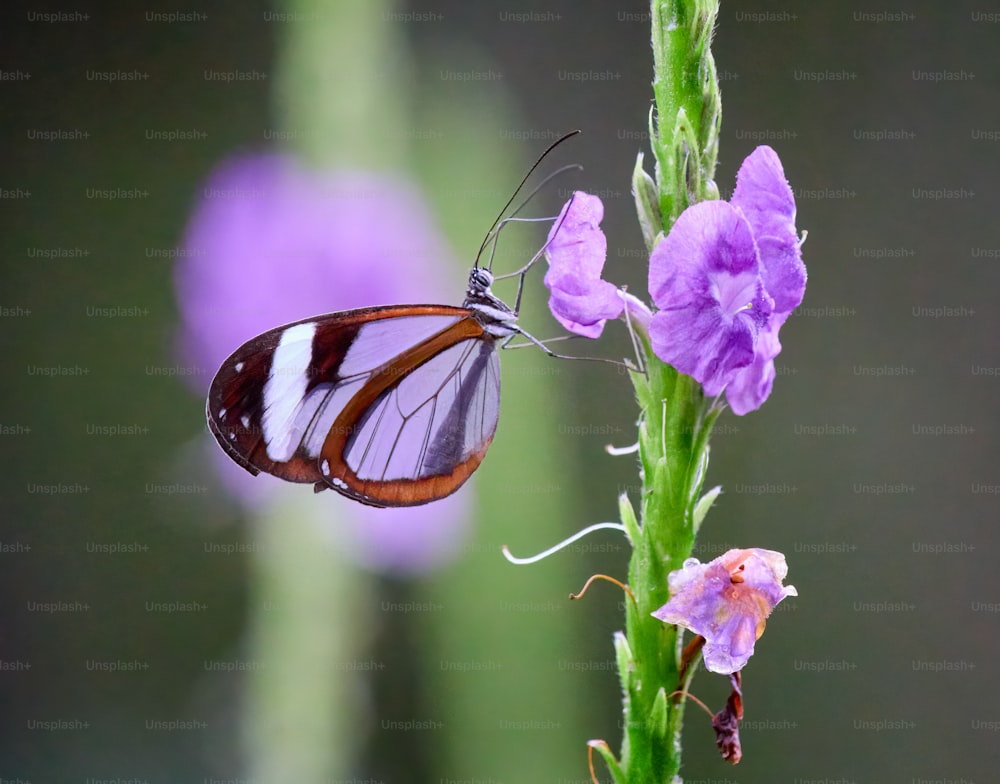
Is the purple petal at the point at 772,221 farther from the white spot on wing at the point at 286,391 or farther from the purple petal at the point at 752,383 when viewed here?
the white spot on wing at the point at 286,391

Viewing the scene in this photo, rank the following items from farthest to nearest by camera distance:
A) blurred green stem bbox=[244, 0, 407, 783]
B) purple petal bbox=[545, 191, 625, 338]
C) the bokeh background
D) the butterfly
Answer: the bokeh background
blurred green stem bbox=[244, 0, 407, 783]
the butterfly
purple petal bbox=[545, 191, 625, 338]

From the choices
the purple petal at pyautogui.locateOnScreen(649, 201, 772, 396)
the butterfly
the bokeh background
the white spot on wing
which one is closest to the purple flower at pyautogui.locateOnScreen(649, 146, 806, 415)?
the purple petal at pyautogui.locateOnScreen(649, 201, 772, 396)

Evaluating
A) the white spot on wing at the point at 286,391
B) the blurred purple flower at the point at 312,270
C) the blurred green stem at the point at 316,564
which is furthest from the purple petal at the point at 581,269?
the blurred green stem at the point at 316,564

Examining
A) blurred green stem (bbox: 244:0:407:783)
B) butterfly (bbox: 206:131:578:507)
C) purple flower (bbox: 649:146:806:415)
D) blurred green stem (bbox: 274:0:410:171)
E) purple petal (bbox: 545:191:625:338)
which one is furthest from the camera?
blurred green stem (bbox: 274:0:410:171)

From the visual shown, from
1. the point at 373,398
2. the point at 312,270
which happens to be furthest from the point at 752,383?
the point at 312,270

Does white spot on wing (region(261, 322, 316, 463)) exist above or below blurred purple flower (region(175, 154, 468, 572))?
below

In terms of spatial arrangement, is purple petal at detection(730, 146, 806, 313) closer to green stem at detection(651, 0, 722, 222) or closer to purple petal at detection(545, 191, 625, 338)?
green stem at detection(651, 0, 722, 222)

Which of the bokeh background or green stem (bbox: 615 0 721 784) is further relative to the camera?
the bokeh background

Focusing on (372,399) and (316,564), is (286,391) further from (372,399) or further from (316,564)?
(316,564)

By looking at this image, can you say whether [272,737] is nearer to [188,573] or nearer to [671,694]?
[188,573]
